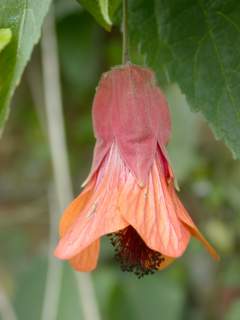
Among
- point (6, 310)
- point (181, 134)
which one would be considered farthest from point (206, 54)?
point (6, 310)

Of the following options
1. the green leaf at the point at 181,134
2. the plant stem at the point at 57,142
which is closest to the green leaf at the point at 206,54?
the plant stem at the point at 57,142

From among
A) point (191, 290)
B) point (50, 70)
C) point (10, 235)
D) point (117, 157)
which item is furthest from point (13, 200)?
point (117, 157)

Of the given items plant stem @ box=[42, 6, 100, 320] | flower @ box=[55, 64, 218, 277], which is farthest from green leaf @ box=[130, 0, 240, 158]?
plant stem @ box=[42, 6, 100, 320]

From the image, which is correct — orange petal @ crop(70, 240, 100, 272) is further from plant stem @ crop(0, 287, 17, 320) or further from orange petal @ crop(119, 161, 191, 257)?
plant stem @ crop(0, 287, 17, 320)

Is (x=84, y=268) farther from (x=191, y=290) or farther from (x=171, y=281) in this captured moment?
(x=191, y=290)

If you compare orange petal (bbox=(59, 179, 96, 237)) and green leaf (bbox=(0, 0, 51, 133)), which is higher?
green leaf (bbox=(0, 0, 51, 133))

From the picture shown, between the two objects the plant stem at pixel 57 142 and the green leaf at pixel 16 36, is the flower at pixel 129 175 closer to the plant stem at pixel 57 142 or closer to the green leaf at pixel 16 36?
the green leaf at pixel 16 36
